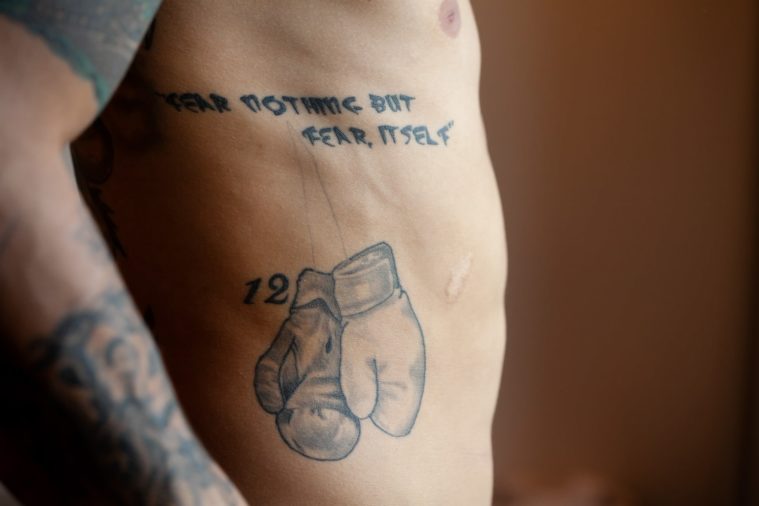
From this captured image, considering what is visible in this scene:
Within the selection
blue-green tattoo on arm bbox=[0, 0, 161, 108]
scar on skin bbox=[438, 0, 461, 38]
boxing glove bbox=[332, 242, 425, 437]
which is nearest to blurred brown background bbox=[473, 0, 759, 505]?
scar on skin bbox=[438, 0, 461, 38]

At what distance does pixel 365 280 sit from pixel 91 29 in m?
0.30

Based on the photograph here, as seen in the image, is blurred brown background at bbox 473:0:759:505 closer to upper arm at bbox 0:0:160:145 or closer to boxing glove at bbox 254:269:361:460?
boxing glove at bbox 254:269:361:460

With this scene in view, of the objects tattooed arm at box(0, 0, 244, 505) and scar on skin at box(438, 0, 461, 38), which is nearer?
tattooed arm at box(0, 0, 244, 505)

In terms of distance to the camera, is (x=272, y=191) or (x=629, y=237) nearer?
(x=272, y=191)

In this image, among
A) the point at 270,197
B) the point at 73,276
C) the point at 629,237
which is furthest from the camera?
the point at 629,237

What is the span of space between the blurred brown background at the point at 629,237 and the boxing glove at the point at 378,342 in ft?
3.04

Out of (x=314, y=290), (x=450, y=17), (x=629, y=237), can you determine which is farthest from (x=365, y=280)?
(x=629, y=237)

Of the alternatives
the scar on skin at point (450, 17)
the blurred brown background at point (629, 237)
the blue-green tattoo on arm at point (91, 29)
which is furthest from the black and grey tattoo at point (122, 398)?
the blurred brown background at point (629, 237)

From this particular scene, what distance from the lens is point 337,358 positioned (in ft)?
2.37

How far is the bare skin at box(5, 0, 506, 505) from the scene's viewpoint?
27.7 inches

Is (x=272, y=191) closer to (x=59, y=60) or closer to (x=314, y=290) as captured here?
(x=314, y=290)

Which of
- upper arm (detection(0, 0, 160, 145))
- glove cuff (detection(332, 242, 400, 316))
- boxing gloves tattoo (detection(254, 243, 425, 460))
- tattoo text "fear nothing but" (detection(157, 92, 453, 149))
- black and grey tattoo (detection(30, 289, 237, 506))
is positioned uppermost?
tattoo text "fear nothing but" (detection(157, 92, 453, 149))

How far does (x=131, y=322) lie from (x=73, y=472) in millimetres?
85

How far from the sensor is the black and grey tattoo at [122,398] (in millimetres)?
465
